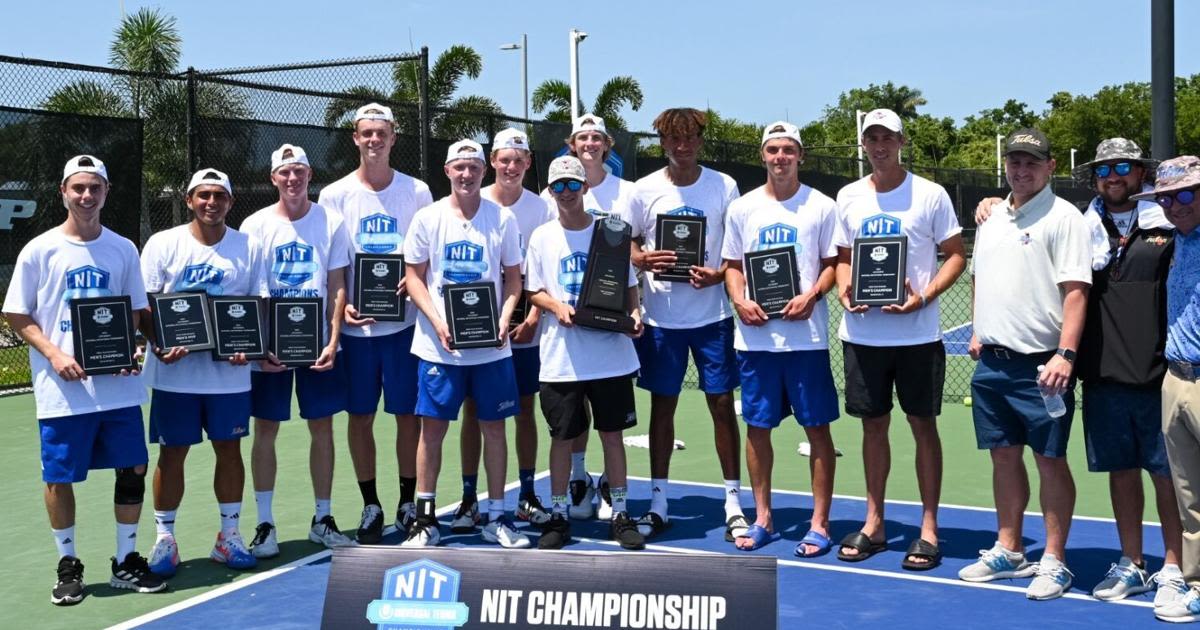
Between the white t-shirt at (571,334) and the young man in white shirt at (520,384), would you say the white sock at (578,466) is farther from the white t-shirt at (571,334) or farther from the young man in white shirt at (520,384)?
the white t-shirt at (571,334)

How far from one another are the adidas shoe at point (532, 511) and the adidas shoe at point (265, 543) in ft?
4.52

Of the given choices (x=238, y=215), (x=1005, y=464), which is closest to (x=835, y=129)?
(x=238, y=215)

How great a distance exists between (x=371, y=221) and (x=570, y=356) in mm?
1312

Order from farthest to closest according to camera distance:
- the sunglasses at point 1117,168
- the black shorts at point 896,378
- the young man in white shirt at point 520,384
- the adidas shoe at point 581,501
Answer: the adidas shoe at point 581,501, the young man in white shirt at point 520,384, the black shorts at point 896,378, the sunglasses at point 1117,168

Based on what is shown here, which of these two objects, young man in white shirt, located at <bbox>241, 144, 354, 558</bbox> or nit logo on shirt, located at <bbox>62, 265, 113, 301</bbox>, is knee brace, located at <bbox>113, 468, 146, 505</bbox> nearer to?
young man in white shirt, located at <bbox>241, 144, 354, 558</bbox>

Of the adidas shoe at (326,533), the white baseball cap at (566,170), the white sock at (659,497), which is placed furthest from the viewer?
the white sock at (659,497)

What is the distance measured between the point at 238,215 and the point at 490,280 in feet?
21.2

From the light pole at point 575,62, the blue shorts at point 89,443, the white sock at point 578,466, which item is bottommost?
the white sock at point 578,466

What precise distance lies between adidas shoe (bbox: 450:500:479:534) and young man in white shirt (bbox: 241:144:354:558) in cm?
67

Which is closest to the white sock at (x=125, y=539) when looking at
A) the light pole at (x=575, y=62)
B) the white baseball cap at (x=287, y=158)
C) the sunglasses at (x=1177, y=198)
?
the white baseball cap at (x=287, y=158)

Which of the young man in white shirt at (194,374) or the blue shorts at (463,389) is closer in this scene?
the young man in white shirt at (194,374)

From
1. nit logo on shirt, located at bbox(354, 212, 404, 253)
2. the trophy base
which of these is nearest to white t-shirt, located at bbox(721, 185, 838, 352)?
the trophy base

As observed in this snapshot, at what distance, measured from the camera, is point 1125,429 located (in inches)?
214

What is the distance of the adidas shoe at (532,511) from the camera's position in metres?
6.94
